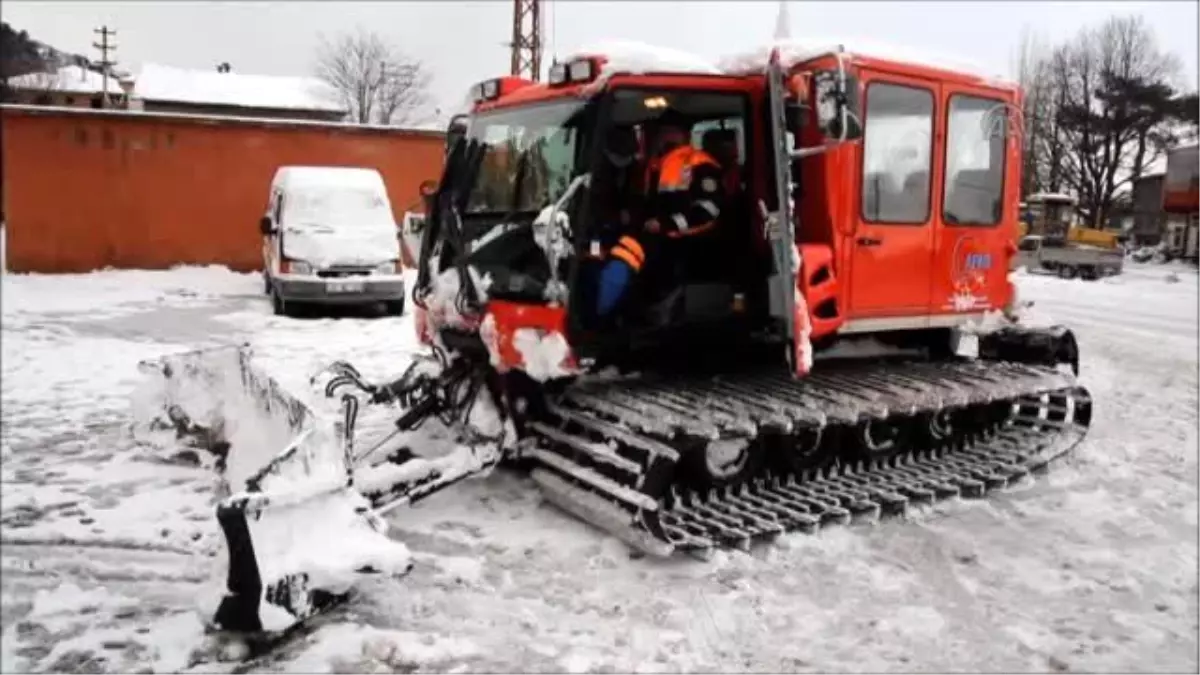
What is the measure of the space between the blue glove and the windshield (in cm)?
53

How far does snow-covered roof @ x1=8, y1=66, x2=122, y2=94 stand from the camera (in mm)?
1504

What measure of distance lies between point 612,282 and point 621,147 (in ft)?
2.31

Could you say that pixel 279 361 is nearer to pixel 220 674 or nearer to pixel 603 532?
pixel 603 532

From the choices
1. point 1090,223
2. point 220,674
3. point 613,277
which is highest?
point 1090,223

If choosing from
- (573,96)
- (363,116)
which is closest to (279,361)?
(363,116)

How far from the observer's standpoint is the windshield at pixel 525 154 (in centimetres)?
541

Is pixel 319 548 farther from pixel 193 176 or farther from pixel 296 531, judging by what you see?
pixel 193 176

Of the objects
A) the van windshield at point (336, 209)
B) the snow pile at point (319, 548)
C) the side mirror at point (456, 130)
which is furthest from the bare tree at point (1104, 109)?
the van windshield at point (336, 209)

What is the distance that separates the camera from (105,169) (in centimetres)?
1677

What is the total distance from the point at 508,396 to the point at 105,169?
13743mm

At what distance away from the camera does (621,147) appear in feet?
17.3

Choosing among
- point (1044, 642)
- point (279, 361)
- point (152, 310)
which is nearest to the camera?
point (1044, 642)

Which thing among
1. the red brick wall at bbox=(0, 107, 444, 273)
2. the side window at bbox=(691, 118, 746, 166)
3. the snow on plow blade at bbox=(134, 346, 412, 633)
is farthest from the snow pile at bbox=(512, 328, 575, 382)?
the red brick wall at bbox=(0, 107, 444, 273)

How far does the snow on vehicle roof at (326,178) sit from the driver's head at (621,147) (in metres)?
9.83
